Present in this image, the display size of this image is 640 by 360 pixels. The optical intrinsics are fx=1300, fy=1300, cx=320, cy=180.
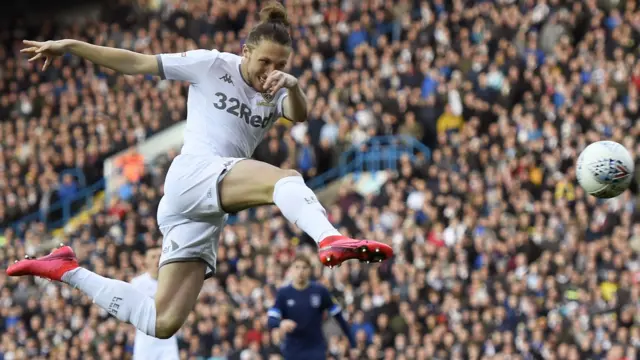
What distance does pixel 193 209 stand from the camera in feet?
26.9

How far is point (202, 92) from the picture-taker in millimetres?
8336

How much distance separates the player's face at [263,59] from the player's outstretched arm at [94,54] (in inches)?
25.6

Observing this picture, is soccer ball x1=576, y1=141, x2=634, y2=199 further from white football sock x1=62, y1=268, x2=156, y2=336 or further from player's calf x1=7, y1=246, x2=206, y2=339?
white football sock x1=62, y1=268, x2=156, y2=336

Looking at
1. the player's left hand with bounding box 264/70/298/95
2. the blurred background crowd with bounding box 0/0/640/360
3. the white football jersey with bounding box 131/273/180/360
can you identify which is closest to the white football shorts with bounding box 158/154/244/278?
the player's left hand with bounding box 264/70/298/95

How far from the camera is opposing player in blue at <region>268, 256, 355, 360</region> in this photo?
473 inches

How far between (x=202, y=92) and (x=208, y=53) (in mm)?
256

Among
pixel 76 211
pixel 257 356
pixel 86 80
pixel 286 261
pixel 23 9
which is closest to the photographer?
pixel 257 356

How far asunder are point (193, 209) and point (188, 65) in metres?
0.92

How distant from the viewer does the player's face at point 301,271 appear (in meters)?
12.0

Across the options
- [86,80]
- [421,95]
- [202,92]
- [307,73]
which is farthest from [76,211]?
[202,92]

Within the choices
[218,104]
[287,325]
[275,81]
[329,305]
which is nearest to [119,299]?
[218,104]

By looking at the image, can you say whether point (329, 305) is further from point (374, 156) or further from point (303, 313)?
point (374, 156)

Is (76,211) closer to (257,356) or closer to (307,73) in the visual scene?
(307,73)

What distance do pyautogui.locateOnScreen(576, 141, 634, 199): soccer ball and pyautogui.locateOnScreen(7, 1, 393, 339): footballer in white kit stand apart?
263 cm
